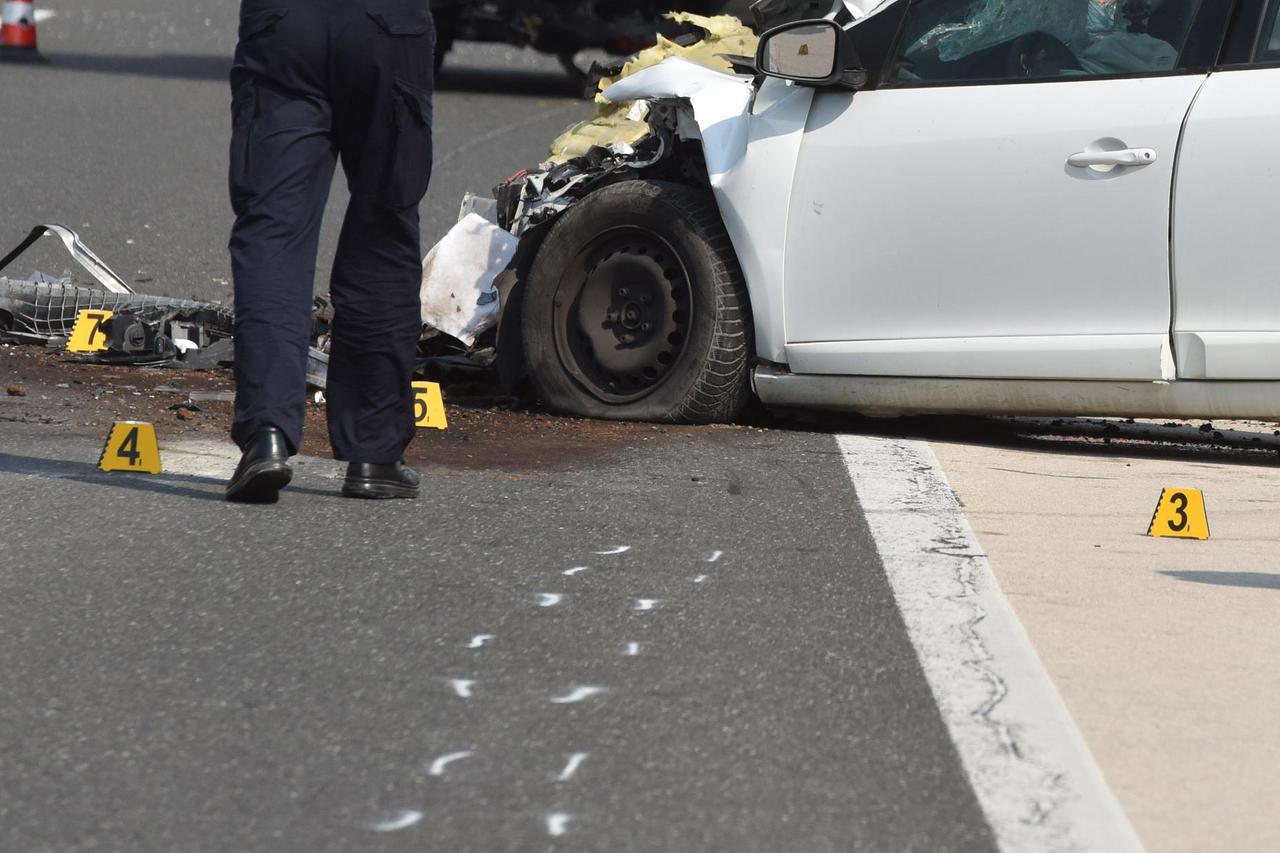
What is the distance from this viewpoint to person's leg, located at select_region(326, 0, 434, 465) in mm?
4988

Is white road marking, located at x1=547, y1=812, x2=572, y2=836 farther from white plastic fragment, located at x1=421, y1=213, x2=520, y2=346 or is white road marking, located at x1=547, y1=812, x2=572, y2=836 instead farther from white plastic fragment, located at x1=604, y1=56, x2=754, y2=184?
white plastic fragment, located at x1=421, y1=213, x2=520, y2=346

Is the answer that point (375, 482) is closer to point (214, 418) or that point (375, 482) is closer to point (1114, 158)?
point (214, 418)

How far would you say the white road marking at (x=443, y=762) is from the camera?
312 cm

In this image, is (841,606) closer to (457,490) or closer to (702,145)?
(457,490)

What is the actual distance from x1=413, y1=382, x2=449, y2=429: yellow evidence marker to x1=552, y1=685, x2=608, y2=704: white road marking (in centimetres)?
302

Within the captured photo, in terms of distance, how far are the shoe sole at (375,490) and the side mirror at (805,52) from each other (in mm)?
1782

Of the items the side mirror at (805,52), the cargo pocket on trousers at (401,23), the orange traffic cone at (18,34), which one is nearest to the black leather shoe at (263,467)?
the cargo pocket on trousers at (401,23)

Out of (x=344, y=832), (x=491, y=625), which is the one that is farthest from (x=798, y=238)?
(x=344, y=832)

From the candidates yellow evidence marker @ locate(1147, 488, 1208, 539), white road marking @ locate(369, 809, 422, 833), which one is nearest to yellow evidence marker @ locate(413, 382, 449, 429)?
yellow evidence marker @ locate(1147, 488, 1208, 539)

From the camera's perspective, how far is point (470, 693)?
3.52 metres

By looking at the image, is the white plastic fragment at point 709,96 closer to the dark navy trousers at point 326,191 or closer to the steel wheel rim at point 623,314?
the steel wheel rim at point 623,314

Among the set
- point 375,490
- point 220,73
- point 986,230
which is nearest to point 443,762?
point 375,490

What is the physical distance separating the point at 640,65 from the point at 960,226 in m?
1.98

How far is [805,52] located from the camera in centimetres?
610
